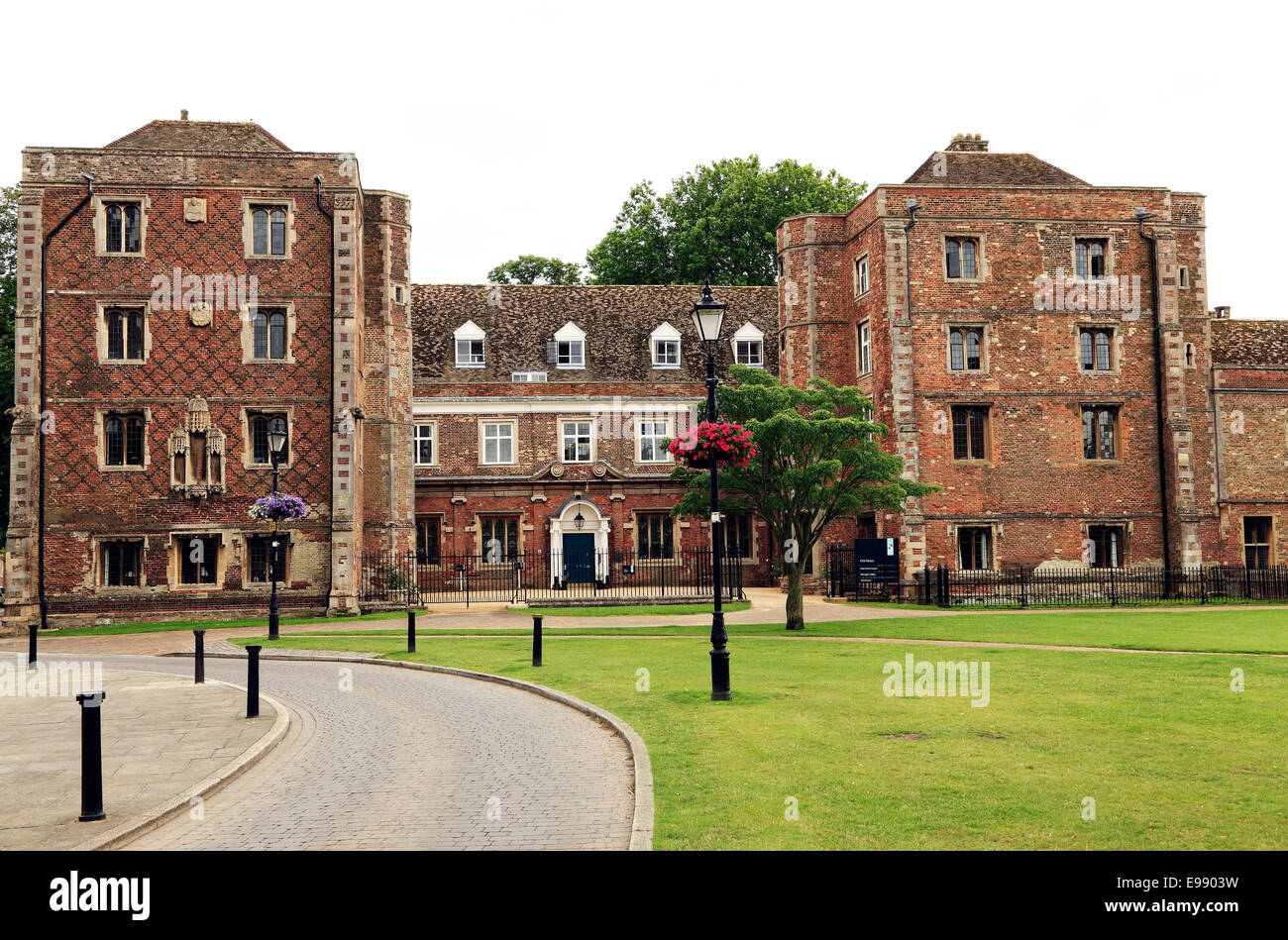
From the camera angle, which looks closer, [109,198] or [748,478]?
[748,478]

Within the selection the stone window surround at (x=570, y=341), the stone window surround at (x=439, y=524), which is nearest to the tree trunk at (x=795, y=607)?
the stone window surround at (x=439, y=524)

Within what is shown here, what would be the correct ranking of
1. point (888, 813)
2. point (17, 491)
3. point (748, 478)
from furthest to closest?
point (17, 491) → point (748, 478) → point (888, 813)

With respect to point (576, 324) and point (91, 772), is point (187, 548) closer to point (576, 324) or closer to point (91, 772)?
point (576, 324)

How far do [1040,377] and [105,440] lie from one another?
32440mm

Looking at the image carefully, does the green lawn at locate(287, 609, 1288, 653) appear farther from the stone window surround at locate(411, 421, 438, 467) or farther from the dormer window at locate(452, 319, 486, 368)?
the dormer window at locate(452, 319, 486, 368)

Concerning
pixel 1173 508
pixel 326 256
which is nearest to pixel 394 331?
pixel 326 256

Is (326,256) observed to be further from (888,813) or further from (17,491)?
(888,813)

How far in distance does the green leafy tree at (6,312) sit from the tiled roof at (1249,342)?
47.3 meters

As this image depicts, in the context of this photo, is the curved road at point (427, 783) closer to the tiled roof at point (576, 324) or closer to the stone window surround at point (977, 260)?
the stone window surround at point (977, 260)

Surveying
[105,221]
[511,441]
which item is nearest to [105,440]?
[105,221]

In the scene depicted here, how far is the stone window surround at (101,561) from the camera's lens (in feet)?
111

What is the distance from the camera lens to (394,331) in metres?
40.5

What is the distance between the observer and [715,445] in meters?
16.0

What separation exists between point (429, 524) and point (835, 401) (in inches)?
849
